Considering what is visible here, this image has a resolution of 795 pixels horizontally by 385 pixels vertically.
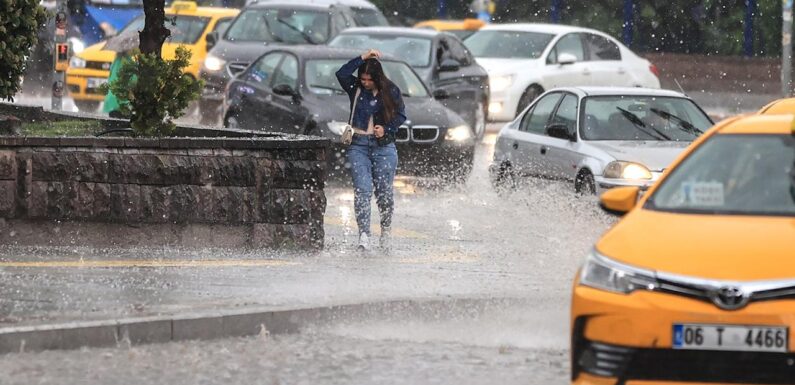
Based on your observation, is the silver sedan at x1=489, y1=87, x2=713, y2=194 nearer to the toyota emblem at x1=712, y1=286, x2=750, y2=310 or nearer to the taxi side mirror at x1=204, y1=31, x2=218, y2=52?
the toyota emblem at x1=712, y1=286, x2=750, y2=310

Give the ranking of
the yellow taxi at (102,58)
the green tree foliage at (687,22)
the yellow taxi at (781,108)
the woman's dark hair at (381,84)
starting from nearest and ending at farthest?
1. the yellow taxi at (781,108)
2. the woman's dark hair at (381,84)
3. the yellow taxi at (102,58)
4. the green tree foliage at (687,22)

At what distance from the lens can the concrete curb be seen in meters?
10.1

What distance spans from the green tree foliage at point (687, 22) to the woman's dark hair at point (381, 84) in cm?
3107

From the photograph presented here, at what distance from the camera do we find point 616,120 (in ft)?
58.9

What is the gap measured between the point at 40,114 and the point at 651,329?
11.5 m

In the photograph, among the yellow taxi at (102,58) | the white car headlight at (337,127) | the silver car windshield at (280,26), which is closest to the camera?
the white car headlight at (337,127)

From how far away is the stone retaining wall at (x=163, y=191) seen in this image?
14195 millimetres

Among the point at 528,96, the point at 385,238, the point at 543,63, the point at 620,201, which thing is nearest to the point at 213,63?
the point at 528,96

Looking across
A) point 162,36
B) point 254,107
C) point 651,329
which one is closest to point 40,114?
point 162,36

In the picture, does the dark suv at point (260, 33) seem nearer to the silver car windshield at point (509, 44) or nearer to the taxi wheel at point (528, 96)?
the silver car windshield at point (509, 44)

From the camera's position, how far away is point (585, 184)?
57.1 ft

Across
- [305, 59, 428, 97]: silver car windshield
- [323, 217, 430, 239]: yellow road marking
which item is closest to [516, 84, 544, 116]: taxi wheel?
[305, 59, 428, 97]: silver car windshield

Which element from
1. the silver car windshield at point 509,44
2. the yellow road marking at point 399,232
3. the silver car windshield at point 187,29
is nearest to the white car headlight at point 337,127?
the yellow road marking at point 399,232

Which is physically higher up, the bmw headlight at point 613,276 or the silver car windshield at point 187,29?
the bmw headlight at point 613,276
